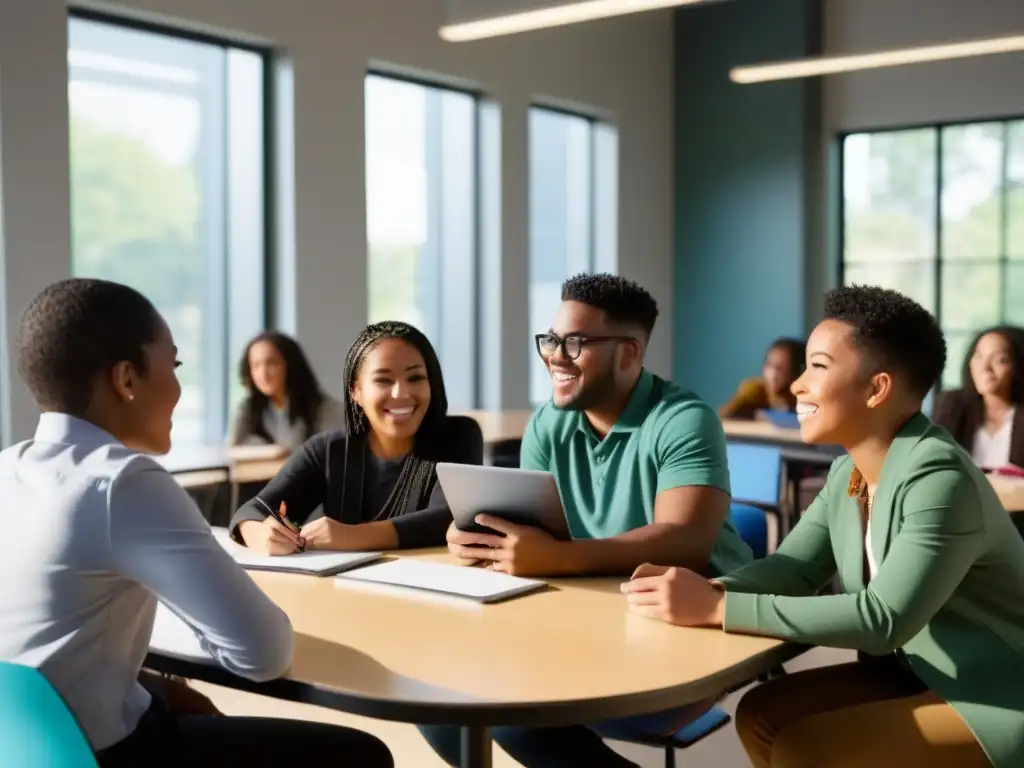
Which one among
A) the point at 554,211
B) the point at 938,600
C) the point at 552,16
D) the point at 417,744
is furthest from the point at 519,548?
the point at 554,211

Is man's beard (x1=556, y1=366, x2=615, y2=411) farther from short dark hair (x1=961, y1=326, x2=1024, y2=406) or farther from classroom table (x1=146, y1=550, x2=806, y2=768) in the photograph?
short dark hair (x1=961, y1=326, x2=1024, y2=406)

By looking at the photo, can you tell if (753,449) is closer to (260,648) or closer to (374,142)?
(260,648)

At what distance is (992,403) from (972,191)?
4534 millimetres

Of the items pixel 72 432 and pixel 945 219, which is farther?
pixel 945 219

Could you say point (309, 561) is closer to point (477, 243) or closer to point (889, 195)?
point (477, 243)

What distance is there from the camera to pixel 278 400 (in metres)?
5.17

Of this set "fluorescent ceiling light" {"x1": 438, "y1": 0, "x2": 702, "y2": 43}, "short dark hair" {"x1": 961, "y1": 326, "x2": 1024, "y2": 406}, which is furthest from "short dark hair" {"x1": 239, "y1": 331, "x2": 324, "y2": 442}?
"short dark hair" {"x1": 961, "y1": 326, "x2": 1024, "y2": 406}

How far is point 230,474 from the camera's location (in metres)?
4.46

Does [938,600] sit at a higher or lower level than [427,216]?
lower

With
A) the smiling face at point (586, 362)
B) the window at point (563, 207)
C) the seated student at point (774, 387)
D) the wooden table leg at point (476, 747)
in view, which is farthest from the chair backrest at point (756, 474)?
the window at point (563, 207)

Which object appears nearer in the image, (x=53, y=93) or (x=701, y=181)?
(x=53, y=93)

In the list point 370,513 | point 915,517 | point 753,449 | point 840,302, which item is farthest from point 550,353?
point 753,449

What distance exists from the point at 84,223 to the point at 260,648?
4.77 metres

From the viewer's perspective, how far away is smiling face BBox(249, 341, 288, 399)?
5109 mm
